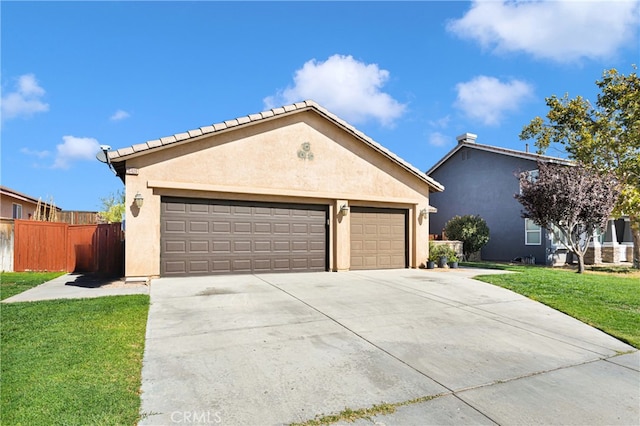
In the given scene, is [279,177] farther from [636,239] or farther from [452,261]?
[636,239]

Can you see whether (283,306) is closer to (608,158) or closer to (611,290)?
(611,290)

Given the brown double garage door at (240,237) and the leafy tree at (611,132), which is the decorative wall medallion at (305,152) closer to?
the brown double garage door at (240,237)

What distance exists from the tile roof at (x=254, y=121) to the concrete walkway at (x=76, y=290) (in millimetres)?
3354

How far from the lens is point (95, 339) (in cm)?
458

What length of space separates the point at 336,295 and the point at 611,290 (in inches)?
303

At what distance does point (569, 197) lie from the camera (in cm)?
1338

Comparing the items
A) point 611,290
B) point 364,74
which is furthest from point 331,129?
point 611,290

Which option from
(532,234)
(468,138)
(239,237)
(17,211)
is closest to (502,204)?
(532,234)

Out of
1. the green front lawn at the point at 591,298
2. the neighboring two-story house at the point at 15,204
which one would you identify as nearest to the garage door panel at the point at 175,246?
the green front lawn at the point at 591,298

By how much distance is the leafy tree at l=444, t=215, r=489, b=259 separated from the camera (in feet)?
63.0

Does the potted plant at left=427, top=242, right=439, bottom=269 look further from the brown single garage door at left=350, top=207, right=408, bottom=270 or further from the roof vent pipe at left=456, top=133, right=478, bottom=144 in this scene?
the roof vent pipe at left=456, top=133, right=478, bottom=144

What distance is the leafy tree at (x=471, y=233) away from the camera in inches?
755

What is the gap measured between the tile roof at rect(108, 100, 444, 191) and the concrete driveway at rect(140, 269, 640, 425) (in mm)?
4122

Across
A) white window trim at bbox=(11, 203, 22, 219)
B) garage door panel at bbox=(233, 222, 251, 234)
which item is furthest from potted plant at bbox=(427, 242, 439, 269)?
white window trim at bbox=(11, 203, 22, 219)
